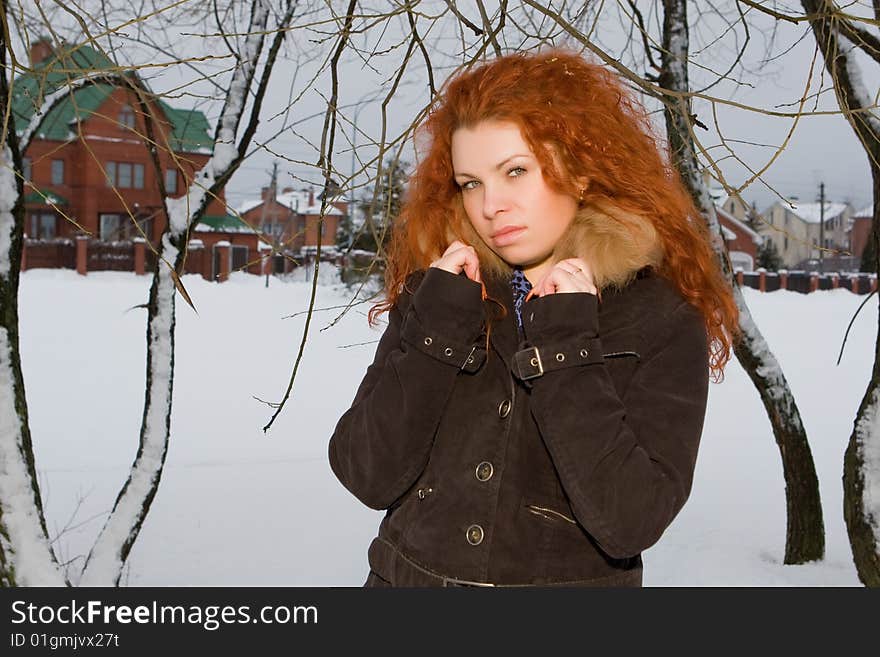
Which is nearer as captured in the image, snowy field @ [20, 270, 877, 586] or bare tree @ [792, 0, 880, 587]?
bare tree @ [792, 0, 880, 587]

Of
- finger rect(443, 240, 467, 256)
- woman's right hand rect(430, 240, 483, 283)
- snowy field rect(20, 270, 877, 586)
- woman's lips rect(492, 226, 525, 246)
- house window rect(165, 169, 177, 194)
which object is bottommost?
snowy field rect(20, 270, 877, 586)

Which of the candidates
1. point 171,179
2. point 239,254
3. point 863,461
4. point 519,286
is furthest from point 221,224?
point 519,286

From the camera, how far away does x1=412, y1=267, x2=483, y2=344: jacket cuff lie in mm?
1503

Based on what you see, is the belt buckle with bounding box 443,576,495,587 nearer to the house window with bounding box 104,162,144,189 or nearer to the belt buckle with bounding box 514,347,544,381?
the belt buckle with bounding box 514,347,544,381

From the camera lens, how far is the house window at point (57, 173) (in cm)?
2306

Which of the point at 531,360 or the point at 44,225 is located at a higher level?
the point at 44,225

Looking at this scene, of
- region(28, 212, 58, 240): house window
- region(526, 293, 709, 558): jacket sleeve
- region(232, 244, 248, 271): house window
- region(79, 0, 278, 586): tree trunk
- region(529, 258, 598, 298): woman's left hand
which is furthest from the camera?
region(28, 212, 58, 240): house window

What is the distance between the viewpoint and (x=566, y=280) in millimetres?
1482

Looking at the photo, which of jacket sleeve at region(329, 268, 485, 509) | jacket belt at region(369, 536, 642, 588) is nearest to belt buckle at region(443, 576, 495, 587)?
jacket belt at region(369, 536, 642, 588)

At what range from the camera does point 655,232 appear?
1634mm

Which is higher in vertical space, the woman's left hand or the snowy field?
the woman's left hand

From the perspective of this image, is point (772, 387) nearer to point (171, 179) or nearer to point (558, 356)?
point (558, 356)

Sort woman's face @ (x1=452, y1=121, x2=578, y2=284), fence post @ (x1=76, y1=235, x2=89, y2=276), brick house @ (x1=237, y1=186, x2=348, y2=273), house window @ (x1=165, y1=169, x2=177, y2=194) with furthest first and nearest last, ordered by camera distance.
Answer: house window @ (x1=165, y1=169, x2=177, y2=194), fence post @ (x1=76, y1=235, x2=89, y2=276), brick house @ (x1=237, y1=186, x2=348, y2=273), woman's face @ (x1=452, y1=121, x2=578, y2=284)

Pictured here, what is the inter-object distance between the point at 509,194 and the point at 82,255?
2044 cm
